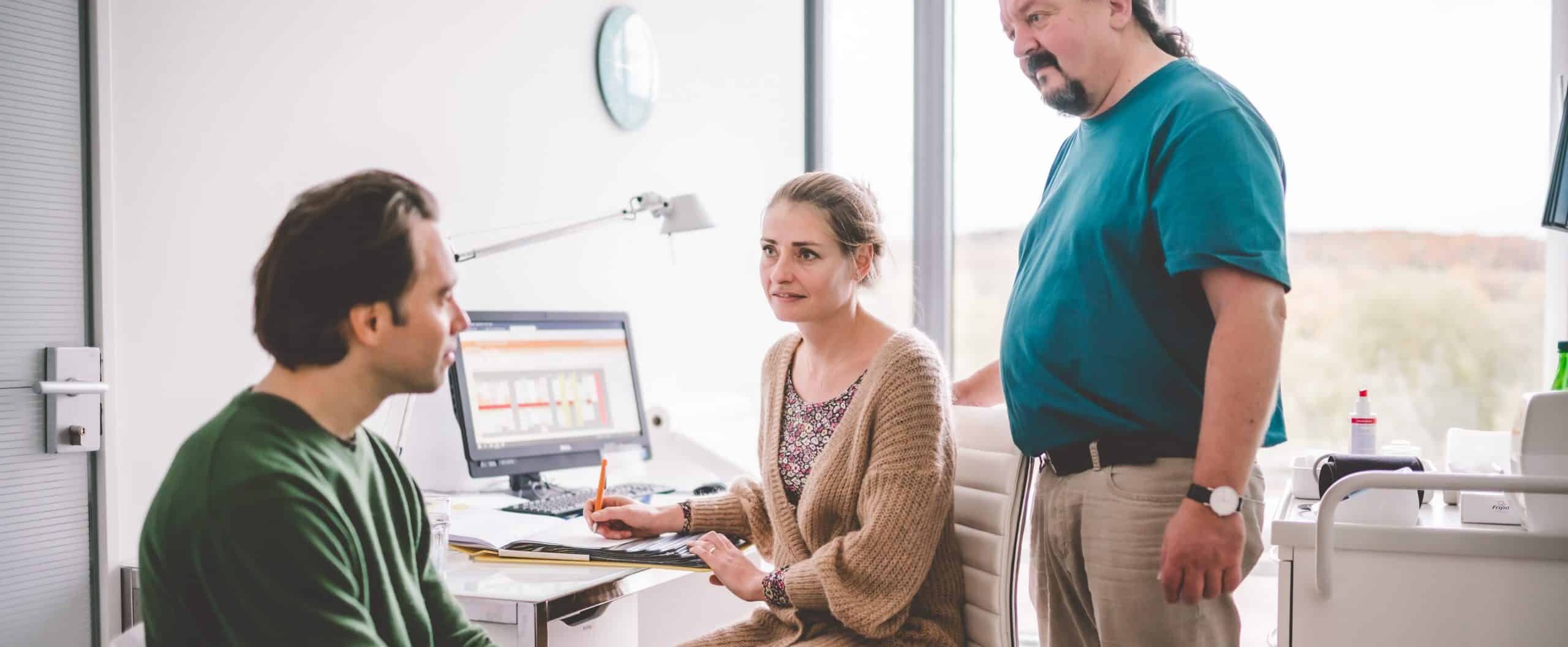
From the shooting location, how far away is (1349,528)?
1574 millimetres

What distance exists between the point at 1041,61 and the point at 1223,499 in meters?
0.61

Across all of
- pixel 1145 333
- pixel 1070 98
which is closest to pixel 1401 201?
pixel 1070 98

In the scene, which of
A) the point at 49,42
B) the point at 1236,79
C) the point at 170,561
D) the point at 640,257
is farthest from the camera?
the point at 1236,79

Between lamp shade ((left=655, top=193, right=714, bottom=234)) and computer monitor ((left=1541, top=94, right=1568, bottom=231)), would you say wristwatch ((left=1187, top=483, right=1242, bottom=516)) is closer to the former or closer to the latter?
computer monitor ((left=1541, top=94, right=1568, bottom=231))

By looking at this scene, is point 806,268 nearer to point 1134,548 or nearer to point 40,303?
point 1134,548

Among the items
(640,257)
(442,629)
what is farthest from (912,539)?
(640,257)

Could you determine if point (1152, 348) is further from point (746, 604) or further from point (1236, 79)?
point (1236, 79)

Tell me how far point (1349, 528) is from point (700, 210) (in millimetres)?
1374

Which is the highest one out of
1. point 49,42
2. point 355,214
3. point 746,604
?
point 49,42

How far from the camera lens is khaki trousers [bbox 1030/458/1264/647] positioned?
1.36 meters

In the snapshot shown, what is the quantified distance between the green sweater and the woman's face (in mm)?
824

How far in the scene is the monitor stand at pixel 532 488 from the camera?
7.22 ft

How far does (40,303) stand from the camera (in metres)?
1.56

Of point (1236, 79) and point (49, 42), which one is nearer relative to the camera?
point (49, 42)
